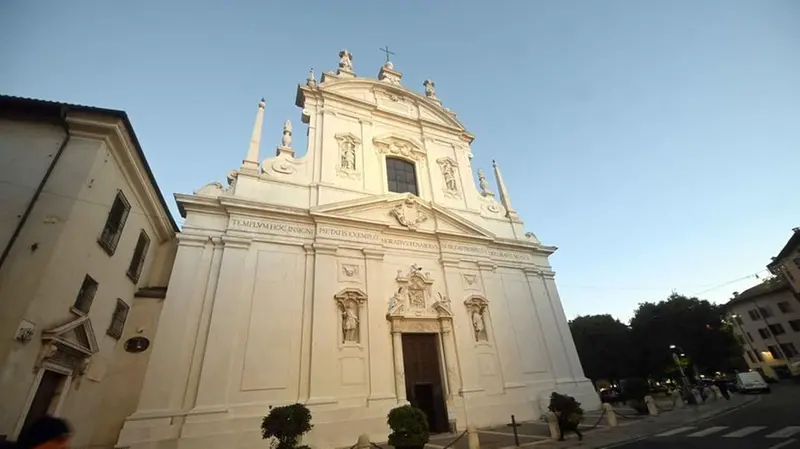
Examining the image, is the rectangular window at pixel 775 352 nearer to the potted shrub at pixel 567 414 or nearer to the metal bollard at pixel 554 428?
the potted shrub at pixel 567 414

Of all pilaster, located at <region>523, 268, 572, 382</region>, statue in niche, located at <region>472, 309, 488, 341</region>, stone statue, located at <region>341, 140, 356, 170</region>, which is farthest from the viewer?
stone statue, located at <region>341, 140, 356, 170</region>

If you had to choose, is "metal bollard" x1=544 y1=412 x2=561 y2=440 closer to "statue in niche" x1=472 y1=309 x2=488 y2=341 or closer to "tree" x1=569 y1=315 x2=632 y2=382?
"statue in niche" x1=472 y1=309 x2=488 y2=341

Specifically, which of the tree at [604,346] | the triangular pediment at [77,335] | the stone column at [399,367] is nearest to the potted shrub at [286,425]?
the stone column at [399,367]

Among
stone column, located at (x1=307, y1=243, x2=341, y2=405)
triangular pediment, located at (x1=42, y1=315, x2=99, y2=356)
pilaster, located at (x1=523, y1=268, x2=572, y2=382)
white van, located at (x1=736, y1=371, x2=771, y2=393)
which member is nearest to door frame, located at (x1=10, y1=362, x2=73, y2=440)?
triangular pediment, located at (x1=42, y1=315, x2=99, y2=356)

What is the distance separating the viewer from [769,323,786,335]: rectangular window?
3457 cm

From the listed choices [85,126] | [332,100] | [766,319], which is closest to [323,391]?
[85,126]

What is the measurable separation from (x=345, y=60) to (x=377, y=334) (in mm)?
15002

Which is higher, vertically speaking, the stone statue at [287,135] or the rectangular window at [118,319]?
the stone statue at [287,135]

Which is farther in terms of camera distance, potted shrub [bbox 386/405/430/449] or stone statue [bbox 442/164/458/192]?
stone statue [bbox 442/164/458/192]

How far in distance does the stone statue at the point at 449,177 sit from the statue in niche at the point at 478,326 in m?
6.34

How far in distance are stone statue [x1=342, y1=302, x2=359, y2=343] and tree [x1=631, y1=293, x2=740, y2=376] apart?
30.5 meters

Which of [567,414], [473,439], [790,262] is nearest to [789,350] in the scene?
[790,262]

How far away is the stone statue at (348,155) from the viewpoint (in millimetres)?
14523

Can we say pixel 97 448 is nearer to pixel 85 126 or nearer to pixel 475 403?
pixel 85 126
